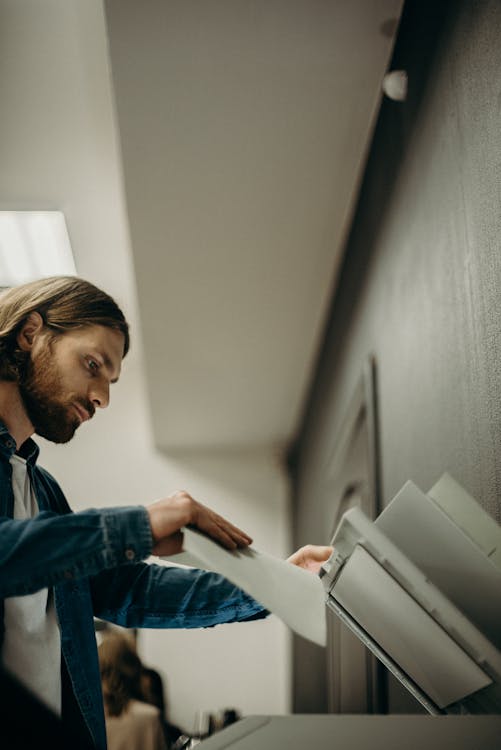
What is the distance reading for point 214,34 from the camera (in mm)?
1555

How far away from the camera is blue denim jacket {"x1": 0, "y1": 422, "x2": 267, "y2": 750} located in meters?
0.72

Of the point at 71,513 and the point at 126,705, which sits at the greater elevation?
the point at 71,513

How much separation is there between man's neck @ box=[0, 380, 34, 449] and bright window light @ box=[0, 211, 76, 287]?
0.80 m

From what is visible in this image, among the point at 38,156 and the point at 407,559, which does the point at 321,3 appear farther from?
the point at 407,559

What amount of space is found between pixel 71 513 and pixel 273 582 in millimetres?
239

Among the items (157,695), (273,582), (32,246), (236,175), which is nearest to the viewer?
(273,582)

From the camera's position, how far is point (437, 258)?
1369mm

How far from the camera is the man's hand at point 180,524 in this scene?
75 centimetres

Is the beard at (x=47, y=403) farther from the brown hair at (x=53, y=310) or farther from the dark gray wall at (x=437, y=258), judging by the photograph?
the dark gray wall at (x=437, y=258)

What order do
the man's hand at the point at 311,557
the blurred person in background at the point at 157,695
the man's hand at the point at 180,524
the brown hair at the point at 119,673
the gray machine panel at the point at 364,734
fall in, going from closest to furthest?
1. the gray machine panel at the point at 364,734
2. the man's hand at the point at 180,524
3. the man's hand at the point at 311,557
4. the brown hair at the point at 119,673
5. the blurred person in background at the point at 157,695

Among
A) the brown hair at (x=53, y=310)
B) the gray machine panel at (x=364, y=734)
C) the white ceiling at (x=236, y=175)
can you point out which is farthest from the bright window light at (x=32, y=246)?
the gray machine panel at (x=364, y=734)

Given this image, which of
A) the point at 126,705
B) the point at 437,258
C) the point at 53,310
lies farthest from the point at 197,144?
the point at 126,705

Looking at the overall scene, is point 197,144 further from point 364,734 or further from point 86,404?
point 364,734

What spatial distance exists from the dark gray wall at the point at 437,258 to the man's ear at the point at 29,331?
0.63m
